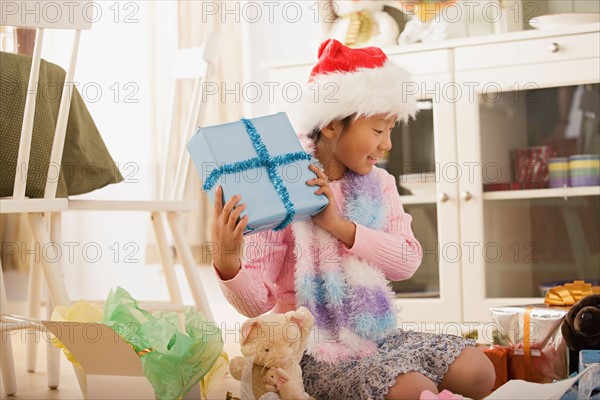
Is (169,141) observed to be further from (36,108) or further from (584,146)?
(584,146)

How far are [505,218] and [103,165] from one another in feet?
3.78

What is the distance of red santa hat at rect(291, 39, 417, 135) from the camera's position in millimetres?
1366

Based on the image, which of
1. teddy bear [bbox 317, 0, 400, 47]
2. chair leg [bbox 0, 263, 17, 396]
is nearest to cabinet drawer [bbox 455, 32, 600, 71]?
teddy bear [bbox 317, 0, 400, 47]

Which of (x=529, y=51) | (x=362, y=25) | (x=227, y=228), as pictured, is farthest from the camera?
(x=362, y=25)

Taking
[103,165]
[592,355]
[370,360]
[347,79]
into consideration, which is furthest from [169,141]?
[592,355]

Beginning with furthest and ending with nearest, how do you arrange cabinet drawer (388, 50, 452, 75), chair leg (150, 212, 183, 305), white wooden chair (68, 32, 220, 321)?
cabinet drawer (388, 50, 452, 75)
chair leg (150, 212, 183, 305)
white wooden chair (68, 32, 220, 321)

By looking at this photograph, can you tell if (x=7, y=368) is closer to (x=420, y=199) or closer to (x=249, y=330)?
(x=249, y=330)

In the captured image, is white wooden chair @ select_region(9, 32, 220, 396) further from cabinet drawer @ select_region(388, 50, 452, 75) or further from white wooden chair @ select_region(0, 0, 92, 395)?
cabinet drawer @ select_region(388, 50, 452, 75)

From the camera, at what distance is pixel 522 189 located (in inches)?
91.4

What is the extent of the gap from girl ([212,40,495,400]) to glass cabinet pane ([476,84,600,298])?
3.10ft

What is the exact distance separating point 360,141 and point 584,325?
0.54m

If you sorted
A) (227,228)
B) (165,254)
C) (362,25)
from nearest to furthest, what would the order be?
1. (227,228)
2. (165,254)
3. (362,25)

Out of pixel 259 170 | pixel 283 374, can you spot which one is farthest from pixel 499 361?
pixel 259 170

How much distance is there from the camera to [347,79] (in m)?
1.39
